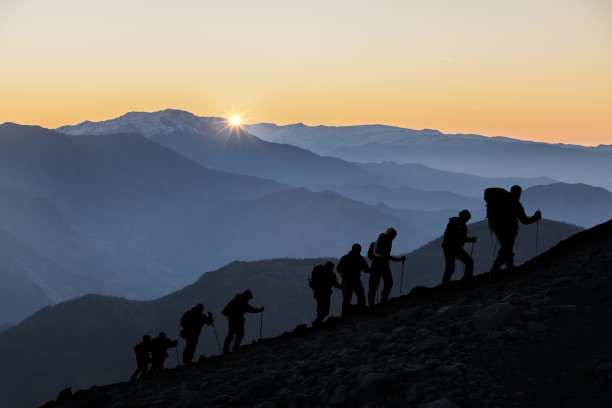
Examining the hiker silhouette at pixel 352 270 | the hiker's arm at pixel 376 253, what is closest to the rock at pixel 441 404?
the hiker's arm at pixel 376 253

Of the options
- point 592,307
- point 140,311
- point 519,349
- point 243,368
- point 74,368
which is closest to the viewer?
point 519,349

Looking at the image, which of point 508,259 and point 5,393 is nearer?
point 508,259

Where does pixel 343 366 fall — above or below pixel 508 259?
below

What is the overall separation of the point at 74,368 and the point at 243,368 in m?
133

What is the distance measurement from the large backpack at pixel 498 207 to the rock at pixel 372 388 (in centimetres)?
522

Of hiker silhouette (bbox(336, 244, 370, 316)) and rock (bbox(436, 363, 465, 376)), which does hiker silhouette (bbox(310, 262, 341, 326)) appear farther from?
rock (bbox(436, 363, 465, 376))

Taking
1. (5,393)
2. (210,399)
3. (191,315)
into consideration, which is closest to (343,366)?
(210,399)

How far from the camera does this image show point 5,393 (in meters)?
126

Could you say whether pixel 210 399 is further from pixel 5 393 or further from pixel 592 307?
pixel 5 393

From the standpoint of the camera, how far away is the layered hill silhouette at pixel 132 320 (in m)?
130

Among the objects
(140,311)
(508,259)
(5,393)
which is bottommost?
(5,393)

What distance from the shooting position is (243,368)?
45.3ft

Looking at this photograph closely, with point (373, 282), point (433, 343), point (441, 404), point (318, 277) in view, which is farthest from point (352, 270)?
point (441, 404)

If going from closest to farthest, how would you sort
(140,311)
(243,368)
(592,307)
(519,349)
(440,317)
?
(519,349) < (592,307) < (440,317) < (243,368) < (140,311)
